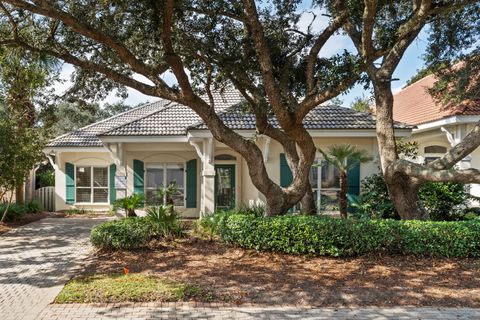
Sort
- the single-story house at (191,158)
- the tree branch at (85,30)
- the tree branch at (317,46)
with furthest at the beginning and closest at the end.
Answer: the single-story house at (191,158)
the tree branch at (317,46)
the tree branch at (85,30)

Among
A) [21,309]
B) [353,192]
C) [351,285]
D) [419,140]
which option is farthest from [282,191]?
[419,140]

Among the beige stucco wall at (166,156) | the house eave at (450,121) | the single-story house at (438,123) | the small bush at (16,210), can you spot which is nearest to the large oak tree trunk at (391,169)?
the single-story house at (438,123)

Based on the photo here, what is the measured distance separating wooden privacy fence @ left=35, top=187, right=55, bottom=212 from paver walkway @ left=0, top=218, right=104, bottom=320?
4780 millimetres

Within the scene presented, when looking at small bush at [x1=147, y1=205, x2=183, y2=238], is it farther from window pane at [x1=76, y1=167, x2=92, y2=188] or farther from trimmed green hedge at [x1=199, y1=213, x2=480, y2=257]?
window pane at [x1=76, y1=167, x2=92, y2=188]

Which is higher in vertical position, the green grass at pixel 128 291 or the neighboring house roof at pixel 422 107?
the neighboring house roof at pixel 422 107

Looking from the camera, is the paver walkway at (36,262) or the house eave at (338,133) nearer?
the paver walkway at (36,262)

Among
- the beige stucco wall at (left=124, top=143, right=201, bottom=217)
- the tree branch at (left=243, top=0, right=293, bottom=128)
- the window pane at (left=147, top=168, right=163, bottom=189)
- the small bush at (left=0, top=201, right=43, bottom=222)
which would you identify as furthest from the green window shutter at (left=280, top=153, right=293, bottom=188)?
the small bush at (left=0, top=201, right=43, bottom=222)

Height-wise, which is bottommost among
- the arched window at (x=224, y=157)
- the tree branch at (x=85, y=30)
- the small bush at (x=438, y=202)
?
the small bush at (x=438, y=202)

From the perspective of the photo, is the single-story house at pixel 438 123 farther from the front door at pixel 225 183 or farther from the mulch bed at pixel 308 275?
the front door at pixel 225 183

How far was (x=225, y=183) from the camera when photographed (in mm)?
14492

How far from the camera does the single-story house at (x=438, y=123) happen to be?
42.4 feet

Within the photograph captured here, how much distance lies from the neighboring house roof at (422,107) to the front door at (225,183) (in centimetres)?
810

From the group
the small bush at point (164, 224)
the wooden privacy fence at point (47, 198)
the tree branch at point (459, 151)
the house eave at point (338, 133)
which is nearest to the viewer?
the tree branch at point (459, 151)

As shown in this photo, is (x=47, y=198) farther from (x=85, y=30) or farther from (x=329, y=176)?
(x=329, y=176)
